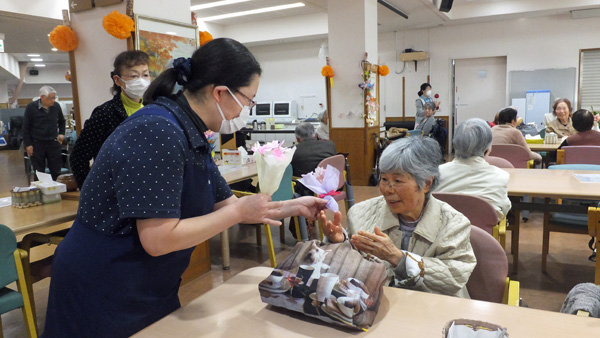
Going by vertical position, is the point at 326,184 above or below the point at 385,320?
above

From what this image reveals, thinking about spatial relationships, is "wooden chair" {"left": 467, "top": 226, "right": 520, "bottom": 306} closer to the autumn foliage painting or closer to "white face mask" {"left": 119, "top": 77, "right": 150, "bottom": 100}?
"white face mask" {"left": 119, "top": 77, "right": 150, "bottom": 100}

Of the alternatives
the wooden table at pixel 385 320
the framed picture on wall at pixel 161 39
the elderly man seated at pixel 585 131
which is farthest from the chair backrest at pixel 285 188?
the elderly man seated at pixel 585 131

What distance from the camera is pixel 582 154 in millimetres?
4355

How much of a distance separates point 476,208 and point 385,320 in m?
1.42

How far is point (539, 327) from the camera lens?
3.91 ft

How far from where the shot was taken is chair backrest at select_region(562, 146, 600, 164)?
431 centimetres

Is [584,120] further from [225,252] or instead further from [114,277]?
[114,277]

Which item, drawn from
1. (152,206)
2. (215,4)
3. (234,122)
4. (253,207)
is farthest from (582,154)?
(215,4)

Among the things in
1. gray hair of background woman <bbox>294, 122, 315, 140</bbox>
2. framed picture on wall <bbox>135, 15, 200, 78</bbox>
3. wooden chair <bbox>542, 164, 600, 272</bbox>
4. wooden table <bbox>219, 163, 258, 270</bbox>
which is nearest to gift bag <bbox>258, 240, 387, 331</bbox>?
wooden table <bbox>219, 163, 258, 270</bbox>

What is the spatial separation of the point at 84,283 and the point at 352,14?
22.1ft

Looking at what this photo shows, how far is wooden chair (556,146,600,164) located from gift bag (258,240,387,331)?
4.04 metres

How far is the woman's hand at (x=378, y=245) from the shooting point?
1549mm

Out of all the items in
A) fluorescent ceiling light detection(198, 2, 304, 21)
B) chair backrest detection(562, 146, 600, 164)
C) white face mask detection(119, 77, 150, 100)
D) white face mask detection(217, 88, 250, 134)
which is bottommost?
chair backrest detection(562, 146, 600, 164)

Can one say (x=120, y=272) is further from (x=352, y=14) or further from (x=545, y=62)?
(x=545, y=62)
